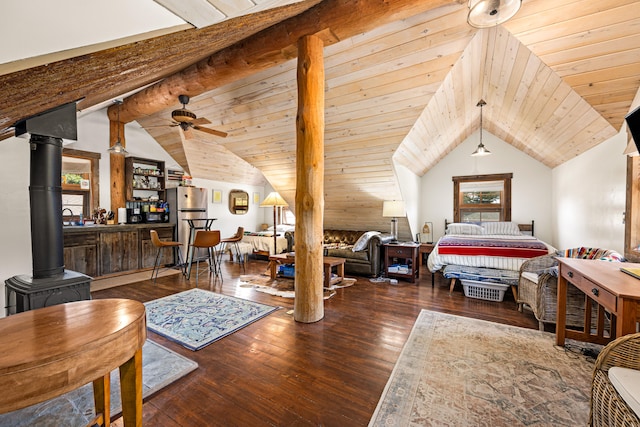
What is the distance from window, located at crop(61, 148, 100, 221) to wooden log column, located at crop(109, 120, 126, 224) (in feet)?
0.72

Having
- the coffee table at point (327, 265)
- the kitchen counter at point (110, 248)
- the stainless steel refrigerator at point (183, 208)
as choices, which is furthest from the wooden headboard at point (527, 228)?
the kitchen counter at point (110, 248)

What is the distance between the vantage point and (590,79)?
2.48 meters

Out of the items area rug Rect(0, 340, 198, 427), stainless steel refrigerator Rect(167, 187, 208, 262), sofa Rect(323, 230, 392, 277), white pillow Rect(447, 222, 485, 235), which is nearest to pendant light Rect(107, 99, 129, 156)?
stainless steel refrigerator Rect(167, 187, 208, 262)

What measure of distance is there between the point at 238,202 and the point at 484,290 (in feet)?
19.7

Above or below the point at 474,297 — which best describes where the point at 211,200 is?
above

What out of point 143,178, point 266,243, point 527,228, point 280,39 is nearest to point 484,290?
point 527,228

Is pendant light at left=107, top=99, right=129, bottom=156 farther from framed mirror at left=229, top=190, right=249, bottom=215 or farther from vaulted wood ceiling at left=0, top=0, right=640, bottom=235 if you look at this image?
framed mirror at left=229, top=190, right=249, bottom=215

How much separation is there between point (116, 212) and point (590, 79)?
695 centimetres

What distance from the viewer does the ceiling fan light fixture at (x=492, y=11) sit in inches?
65.2

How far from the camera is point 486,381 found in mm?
1773

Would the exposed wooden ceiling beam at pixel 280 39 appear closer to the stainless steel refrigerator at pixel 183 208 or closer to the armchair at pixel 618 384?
the stainless steel refrigerator at pixel 183 208

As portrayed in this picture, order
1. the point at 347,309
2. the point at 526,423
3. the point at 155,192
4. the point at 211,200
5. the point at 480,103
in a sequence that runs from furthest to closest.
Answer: the point at 211,200
the point at 155,192
the point at 480,103
the point at 347,309
the point at 526,423

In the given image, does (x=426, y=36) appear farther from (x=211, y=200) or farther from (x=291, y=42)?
(x=211, y=200)

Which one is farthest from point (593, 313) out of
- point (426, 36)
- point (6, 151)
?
point (6, 151)
